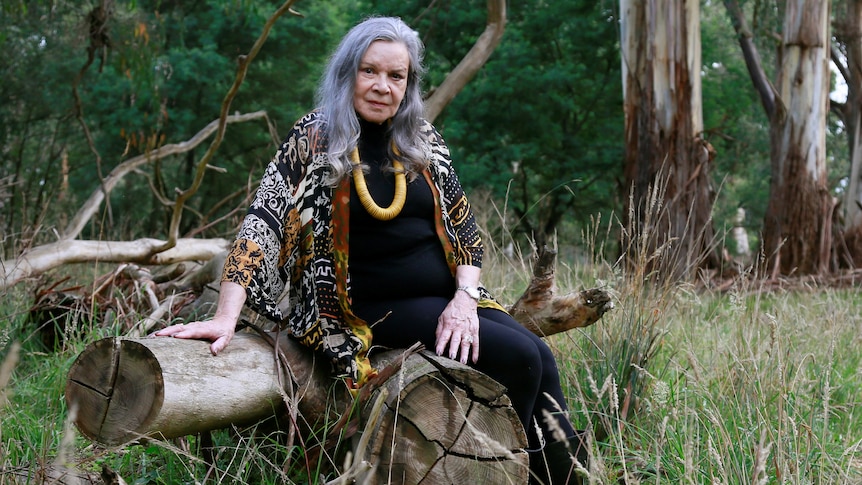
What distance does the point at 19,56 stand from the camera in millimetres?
16938

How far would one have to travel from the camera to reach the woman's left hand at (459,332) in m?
2.69

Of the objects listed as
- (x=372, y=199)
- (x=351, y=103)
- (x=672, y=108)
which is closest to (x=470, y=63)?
(x=672, y=108)

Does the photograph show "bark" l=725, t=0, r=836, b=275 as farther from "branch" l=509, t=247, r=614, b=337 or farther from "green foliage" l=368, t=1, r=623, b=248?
"branch" l=509, t=247, r=614, b=337

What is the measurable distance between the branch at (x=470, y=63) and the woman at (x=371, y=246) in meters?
3.33

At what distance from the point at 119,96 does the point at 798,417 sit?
1652cm

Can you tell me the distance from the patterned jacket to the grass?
0.39m

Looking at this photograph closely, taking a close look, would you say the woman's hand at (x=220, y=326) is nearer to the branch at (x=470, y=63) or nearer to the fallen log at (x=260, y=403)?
the fallen log at (x=260, y=403)

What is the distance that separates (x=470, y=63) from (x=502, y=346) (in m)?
4.12

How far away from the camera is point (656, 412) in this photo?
9.95 ft

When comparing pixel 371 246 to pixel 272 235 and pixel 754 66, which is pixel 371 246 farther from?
pixel 754 66

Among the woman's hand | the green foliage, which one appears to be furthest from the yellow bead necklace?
the green foliage

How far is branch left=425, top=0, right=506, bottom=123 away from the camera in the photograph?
6.37 metres

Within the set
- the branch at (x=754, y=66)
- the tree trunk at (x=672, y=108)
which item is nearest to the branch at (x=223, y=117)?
the tree trunk at (x=672, y=108)

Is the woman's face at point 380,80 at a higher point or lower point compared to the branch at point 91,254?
higher
